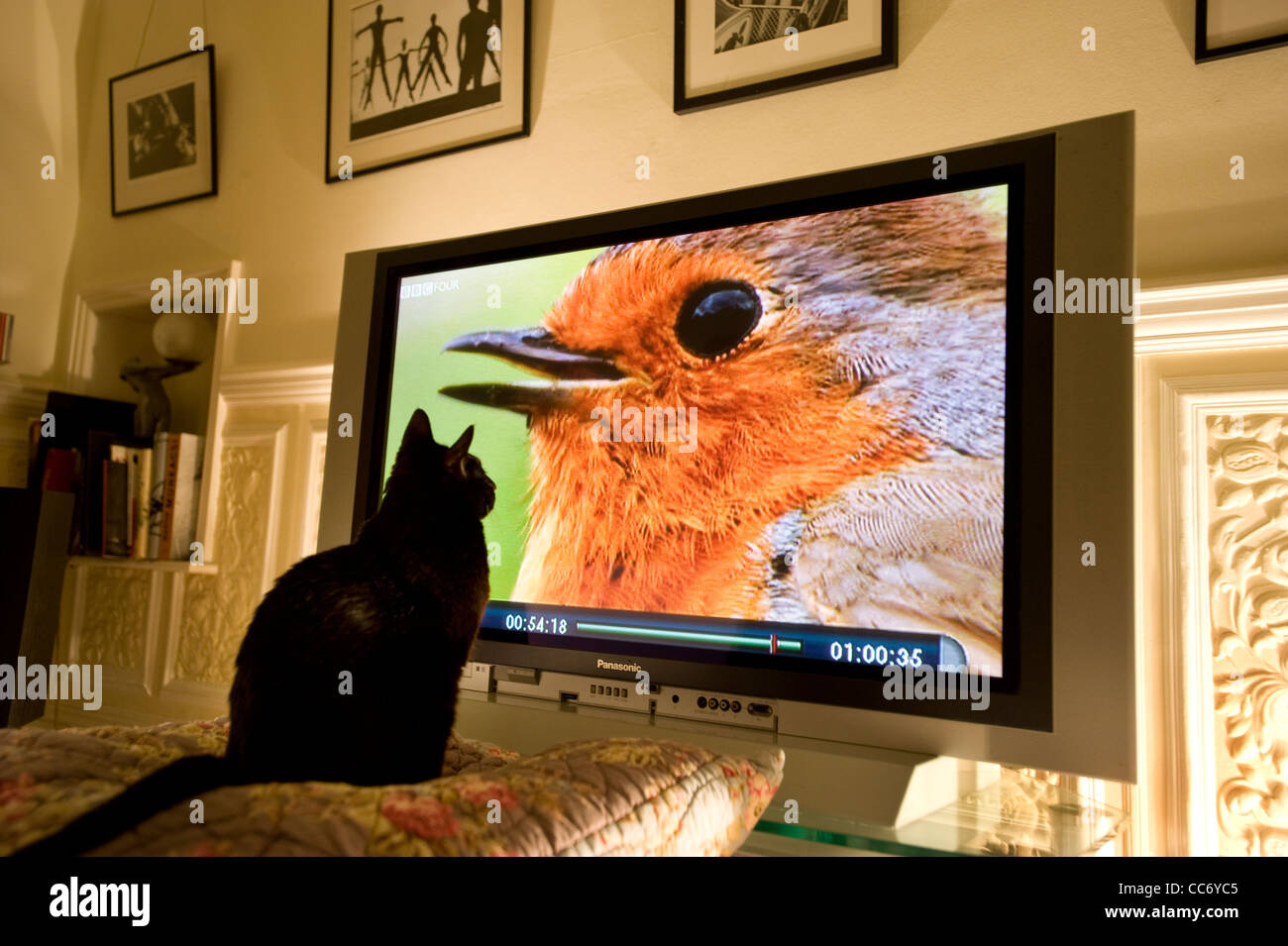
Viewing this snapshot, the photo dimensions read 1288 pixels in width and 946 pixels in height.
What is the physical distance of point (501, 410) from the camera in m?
1.31

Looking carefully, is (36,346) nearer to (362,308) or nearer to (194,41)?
(194,41)

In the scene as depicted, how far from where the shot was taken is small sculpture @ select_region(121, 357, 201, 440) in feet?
7.42

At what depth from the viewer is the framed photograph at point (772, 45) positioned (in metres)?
1.43

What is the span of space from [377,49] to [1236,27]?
1.77 m

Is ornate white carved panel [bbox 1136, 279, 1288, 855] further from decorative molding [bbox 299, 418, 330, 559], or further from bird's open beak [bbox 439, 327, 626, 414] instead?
decorative molding [bbox 299, 418, 330, 559]

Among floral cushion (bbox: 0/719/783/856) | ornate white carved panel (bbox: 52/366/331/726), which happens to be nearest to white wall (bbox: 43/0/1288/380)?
ornate white carved panel (bbox: 52/366/331/726)

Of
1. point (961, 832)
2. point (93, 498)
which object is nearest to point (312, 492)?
point (93, 498)

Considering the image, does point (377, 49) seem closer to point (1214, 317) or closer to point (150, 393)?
point (150, 393)

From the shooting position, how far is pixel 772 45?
1518 millimetres

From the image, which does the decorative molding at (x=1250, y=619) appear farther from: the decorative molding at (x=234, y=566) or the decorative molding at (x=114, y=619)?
the decorative molding at (x=114, y=619)

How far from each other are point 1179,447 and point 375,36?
1.96 meters

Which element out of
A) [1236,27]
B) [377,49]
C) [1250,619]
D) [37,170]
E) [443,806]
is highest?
[377,49]

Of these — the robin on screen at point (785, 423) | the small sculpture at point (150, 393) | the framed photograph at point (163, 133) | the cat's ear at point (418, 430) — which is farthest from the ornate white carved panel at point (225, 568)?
the cat's ear at point (418, 430)

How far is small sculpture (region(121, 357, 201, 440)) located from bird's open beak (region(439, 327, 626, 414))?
133 cm
